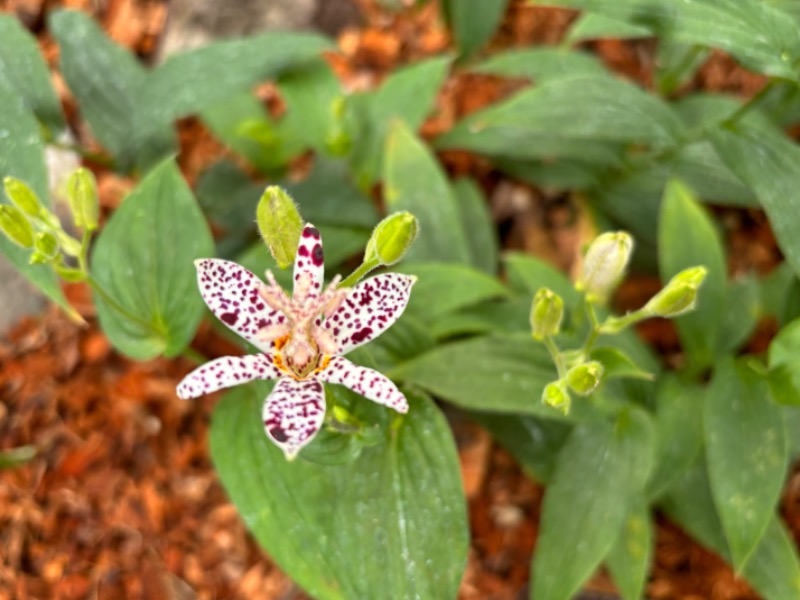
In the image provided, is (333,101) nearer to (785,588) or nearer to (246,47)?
(246,47)

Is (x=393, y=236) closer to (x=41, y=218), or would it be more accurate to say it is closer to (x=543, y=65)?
(x=41, y=218)

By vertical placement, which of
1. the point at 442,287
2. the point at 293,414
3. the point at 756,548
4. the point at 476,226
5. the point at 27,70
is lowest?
the point at 756,548

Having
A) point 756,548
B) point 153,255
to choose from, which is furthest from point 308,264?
point 756,548

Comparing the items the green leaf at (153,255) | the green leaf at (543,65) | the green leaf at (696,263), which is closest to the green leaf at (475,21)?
the green leaf at (543,65)

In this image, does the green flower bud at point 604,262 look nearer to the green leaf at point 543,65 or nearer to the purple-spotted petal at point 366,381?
the purple-spotted petal at point 366,381

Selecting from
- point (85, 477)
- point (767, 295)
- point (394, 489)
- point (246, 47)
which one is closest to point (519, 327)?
point (394, 489)

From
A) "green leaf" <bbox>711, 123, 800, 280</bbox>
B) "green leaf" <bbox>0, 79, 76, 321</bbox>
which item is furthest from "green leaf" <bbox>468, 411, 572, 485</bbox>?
"green leaf" <bbox>0, 79, 76, 321</bbox>
